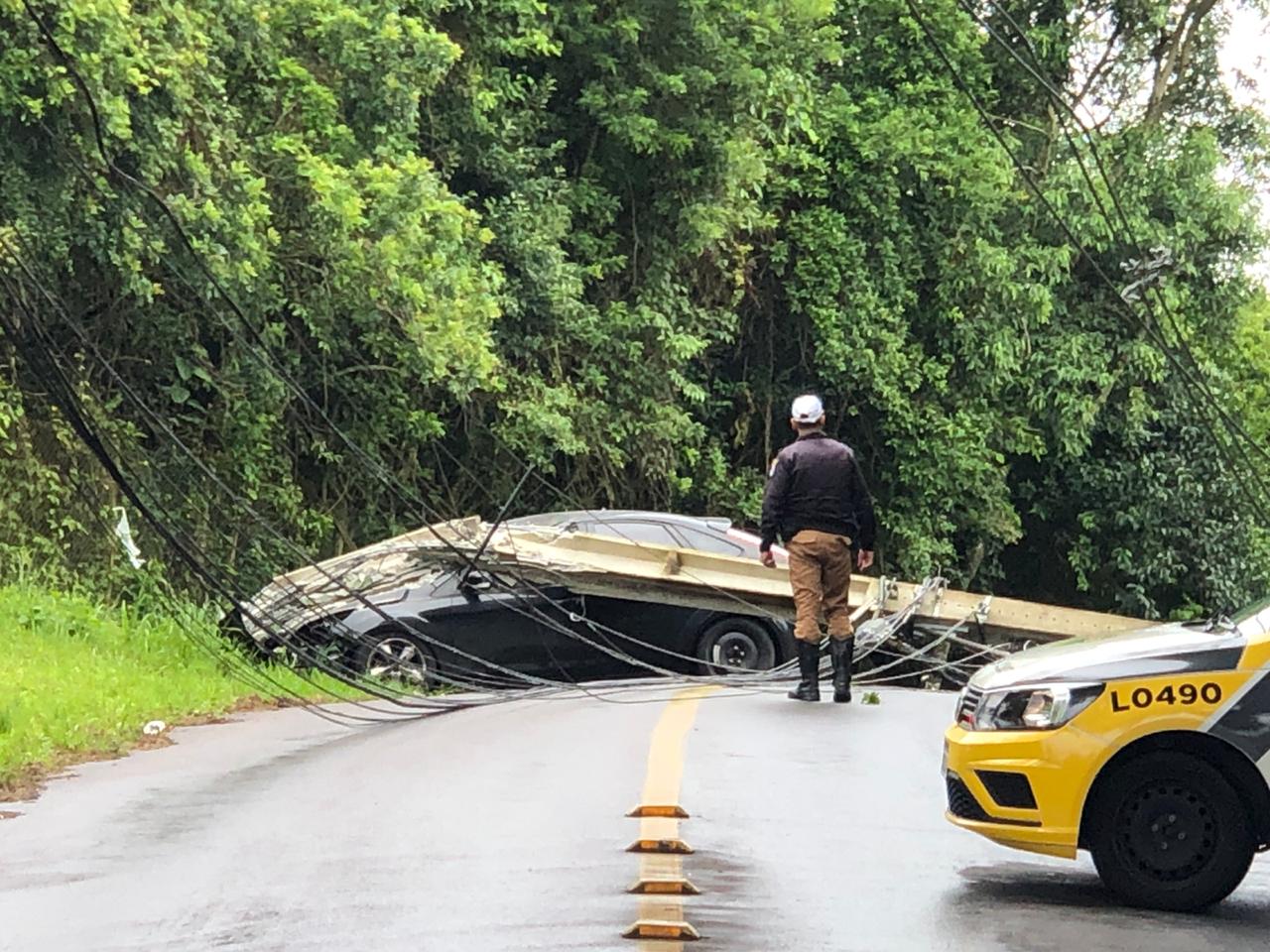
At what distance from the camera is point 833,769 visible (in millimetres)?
9352

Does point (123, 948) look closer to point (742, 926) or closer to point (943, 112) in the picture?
point (742, 926)

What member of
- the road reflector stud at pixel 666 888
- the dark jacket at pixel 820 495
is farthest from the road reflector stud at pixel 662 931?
the dark jacket at pixel 820 495

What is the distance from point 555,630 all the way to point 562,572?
64 centimetres

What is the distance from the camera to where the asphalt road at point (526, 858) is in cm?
593

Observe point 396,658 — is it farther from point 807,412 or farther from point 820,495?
point 807,412

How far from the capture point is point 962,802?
6.81 meters

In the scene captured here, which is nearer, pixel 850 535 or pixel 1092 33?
pixel 850 535

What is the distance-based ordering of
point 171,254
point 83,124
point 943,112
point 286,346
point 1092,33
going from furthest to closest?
point 1092,33
point 943,112
point 286,346
point 171,254
point 83,124

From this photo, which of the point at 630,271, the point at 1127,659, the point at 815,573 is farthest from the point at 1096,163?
the point at 1127,659

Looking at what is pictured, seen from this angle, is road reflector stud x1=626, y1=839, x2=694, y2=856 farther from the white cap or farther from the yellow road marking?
the white cap

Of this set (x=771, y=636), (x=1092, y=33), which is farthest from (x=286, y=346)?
(x=1092, y=33)

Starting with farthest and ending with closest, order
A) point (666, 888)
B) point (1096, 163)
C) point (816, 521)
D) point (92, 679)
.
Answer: point (1096, 163), point (92, 679), point (816, 521), point (666, 888)

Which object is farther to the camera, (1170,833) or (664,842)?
(664,842)

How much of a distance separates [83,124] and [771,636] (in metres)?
7.47
